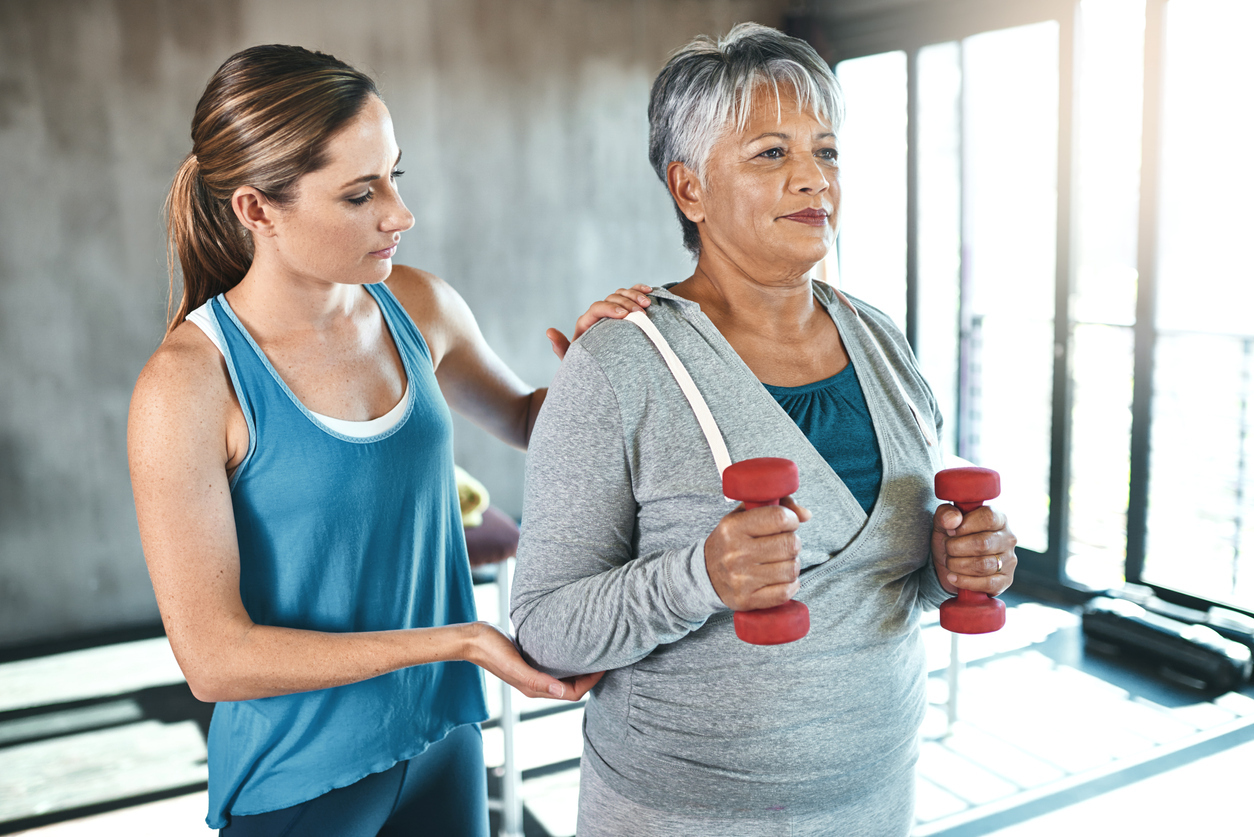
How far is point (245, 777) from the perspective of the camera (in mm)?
1138

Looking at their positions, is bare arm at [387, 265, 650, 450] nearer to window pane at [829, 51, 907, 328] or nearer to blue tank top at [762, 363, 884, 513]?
blue tank top at [762, 363, 884, 513]

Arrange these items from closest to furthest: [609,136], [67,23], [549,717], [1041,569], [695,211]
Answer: [695,211]
[549,717]
[67,23]
[1041,569]
[609,136]

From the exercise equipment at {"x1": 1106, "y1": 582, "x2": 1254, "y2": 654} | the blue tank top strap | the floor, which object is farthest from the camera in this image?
the exercise equipment at {"x1": 1106, "y1": 582, "x2": 1254, "y2": 654}

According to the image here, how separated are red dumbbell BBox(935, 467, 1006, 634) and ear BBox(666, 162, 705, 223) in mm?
426

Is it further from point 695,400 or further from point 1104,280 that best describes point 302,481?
point 1104,280

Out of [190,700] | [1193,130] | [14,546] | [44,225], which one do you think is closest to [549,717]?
[190,700]

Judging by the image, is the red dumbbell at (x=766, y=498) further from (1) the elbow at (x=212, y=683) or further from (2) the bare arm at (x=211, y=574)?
(1) the elbow at (x=212, y=683)

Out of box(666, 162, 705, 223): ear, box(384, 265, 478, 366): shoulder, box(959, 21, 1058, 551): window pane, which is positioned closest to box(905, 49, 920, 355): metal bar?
box(959, 21, 1058, 551): window pane

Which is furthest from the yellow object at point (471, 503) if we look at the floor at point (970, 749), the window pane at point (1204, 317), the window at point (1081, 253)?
the window pane at point (1204, 317)

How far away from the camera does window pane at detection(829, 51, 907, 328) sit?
4453 millimetres

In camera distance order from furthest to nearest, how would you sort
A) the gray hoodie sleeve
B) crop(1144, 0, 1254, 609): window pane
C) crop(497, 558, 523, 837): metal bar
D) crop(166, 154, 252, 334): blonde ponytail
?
1. crop(1144, 0, 1254, 609): window pane
2. crop(497, 558, 523, 837): metal bar
3. crop(166, 154, 252, 334): blonde ponytail
4. the gray hoodie sleeve

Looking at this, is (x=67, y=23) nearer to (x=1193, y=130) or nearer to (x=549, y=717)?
(x=549, y=717)

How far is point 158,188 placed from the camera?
3.71 meters

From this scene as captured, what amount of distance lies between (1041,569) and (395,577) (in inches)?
131
